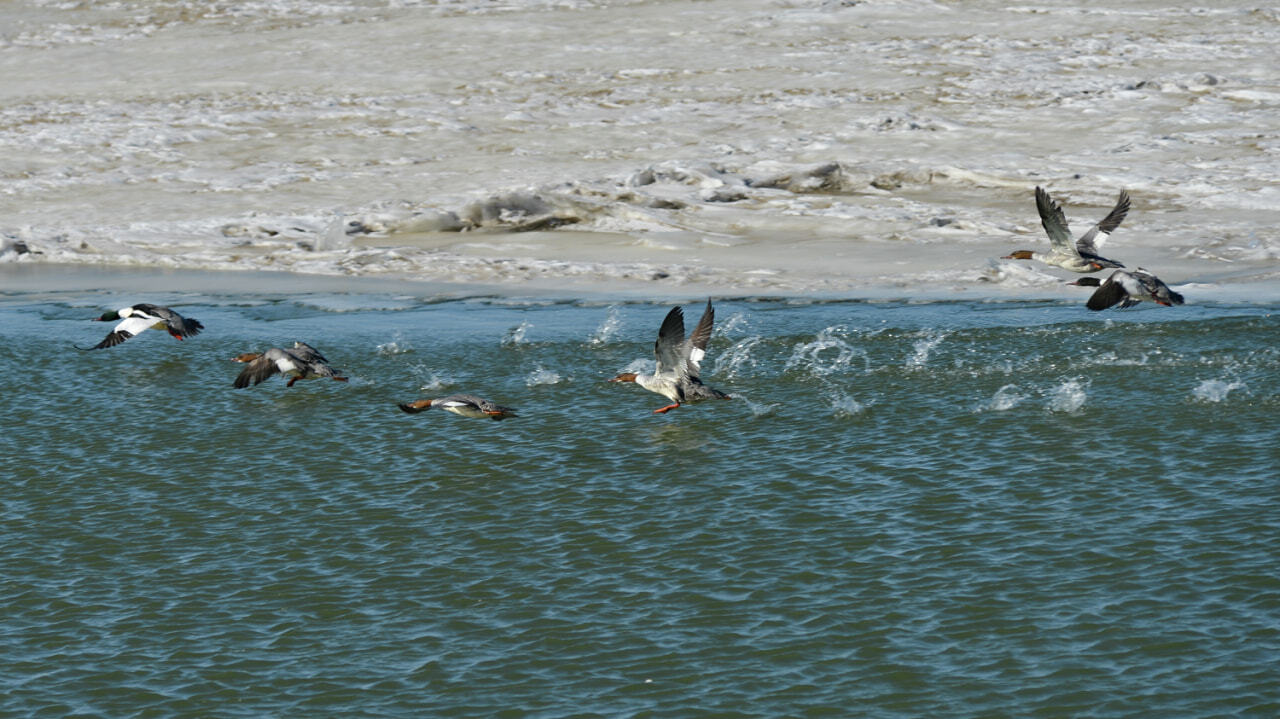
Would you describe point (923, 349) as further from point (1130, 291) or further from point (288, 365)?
point (288, 365)

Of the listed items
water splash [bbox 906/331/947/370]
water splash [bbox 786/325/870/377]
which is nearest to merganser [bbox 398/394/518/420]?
water splash [bbox 786/325/870/377]

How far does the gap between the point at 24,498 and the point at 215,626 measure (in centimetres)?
539

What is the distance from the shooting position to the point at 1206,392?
2084cm

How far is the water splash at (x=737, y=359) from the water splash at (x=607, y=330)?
88.5 inches

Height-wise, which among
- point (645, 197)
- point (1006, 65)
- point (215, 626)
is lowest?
point (215, 626)

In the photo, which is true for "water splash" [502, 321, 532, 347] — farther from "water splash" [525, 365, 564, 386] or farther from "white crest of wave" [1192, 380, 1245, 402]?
"white crest of wave" [1192, 380, 1245, 402]

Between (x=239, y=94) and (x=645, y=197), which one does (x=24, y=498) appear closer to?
(x=645, y=197)

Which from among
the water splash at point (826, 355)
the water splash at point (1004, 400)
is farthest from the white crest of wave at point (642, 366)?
the water splash at point (1004, 400)

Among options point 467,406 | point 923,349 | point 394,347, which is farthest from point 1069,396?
point 394,347

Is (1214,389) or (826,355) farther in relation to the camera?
(826,355)

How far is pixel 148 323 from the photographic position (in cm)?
2475

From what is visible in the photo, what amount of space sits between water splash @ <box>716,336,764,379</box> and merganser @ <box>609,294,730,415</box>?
126 inches

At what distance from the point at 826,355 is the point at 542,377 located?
4500 mm

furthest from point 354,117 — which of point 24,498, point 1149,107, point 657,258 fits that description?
point 24,498
